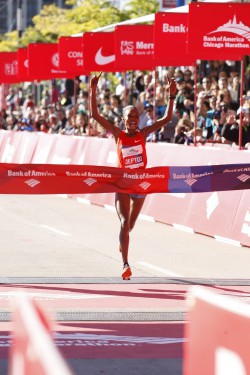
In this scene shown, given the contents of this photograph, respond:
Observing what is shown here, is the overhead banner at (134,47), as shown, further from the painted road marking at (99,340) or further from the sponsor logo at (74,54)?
the painted road marking at (99,340)

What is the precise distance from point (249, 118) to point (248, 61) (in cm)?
784

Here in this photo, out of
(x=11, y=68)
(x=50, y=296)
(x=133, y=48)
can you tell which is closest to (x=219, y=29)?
(x=133, y=48)

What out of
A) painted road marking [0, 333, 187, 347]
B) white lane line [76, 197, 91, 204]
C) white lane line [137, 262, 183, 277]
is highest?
painted road marking [0, 333, 187, 347]

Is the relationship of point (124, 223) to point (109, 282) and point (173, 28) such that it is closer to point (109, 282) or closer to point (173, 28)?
point (109, 282)

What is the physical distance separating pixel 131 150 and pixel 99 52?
13681mm

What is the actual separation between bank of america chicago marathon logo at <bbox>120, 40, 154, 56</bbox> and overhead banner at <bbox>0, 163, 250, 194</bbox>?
34.6ft

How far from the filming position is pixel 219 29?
17.5 m

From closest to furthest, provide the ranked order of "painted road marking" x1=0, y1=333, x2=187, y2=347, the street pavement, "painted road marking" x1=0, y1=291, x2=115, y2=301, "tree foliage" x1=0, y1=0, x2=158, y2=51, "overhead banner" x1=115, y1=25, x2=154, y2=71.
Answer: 1. the street pavement
2. "painted road marking" x1=0, y1=333, x2=187, y2=347
3. "painted road marking" x1=0, y1=291, x2=115, y2=301
4. "overhead banner" x1=115, y1=25, x2=154, y2=71
5. "tree foliage" x1=0, y1=0, x2=158, y2=51

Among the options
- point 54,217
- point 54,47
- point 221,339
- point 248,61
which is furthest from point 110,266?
point 54,47

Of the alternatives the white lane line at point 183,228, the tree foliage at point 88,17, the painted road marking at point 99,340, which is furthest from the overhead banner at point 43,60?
the painted road marking at point 99,340

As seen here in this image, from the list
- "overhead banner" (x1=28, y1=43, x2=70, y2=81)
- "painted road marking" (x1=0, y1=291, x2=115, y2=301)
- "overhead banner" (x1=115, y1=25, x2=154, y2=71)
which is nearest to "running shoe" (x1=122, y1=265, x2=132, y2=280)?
"painted road marking" (x1=0, y1=291, x2=115, y2=301)

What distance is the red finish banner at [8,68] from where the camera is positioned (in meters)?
37.5

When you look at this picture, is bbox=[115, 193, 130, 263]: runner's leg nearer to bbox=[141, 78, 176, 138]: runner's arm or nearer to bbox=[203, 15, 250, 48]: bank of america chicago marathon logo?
bbox=[141, 78, 176, 138]: runner's arm

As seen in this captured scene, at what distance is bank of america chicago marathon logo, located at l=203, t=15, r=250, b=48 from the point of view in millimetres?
17297
